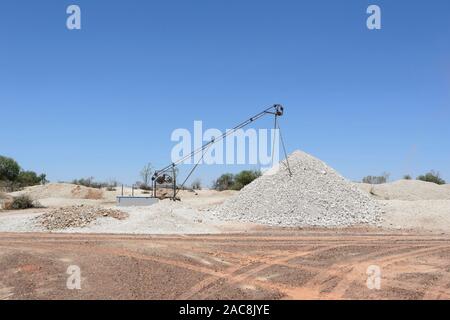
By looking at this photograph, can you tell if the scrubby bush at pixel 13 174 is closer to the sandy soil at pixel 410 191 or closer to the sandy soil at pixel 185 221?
the sandy soil at pixel 185 221

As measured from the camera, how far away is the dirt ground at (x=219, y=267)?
8578 mm

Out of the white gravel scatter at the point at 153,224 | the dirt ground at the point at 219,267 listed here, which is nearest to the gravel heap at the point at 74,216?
the white gravel scatter at the point at 153,224

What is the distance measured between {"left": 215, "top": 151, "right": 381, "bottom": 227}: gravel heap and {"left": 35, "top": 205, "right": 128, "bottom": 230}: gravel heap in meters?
6.38

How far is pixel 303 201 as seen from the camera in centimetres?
2505

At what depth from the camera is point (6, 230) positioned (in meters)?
20.4

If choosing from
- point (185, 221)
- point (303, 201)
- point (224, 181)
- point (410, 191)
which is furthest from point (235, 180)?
point (185, 221)

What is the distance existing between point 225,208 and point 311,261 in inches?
592

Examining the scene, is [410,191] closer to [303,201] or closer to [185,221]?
[303,201]

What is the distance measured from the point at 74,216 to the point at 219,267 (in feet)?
40.7

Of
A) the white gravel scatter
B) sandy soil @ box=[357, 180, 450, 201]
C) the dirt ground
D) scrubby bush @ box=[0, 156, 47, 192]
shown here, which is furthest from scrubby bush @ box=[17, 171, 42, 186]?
the dirt ground
